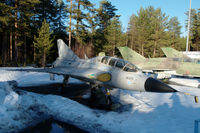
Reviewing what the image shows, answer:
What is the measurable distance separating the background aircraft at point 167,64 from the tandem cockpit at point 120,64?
13991 mm

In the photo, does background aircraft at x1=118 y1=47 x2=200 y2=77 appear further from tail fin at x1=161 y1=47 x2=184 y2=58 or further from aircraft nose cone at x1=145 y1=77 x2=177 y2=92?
aircraft nose cone at x1=145 y1=77 x2=177 y2=92

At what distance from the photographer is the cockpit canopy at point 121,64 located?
7.33 m

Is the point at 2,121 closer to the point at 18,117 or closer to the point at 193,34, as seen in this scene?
the point at 18,117

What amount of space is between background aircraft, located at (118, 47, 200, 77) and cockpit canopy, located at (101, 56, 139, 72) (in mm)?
14045

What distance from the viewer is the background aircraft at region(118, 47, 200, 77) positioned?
17791mm

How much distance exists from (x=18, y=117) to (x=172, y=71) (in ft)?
62.0

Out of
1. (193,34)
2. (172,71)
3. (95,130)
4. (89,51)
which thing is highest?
(193,34)

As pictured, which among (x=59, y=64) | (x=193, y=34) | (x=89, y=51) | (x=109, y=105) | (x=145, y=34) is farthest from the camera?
(x=193, y=34)

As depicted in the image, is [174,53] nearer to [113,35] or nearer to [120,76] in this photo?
[120,76]

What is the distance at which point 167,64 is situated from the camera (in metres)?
20.0

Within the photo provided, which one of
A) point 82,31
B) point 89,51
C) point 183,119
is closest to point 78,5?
point 82,31

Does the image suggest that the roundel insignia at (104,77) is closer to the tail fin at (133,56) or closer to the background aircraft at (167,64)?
the background aircraft at (167,64)

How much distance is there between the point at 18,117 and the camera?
5.76 m

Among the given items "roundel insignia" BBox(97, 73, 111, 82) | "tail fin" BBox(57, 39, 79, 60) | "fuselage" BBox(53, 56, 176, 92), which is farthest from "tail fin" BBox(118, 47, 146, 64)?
"roundel insignia" BBox(97, 73, 111, 82)
